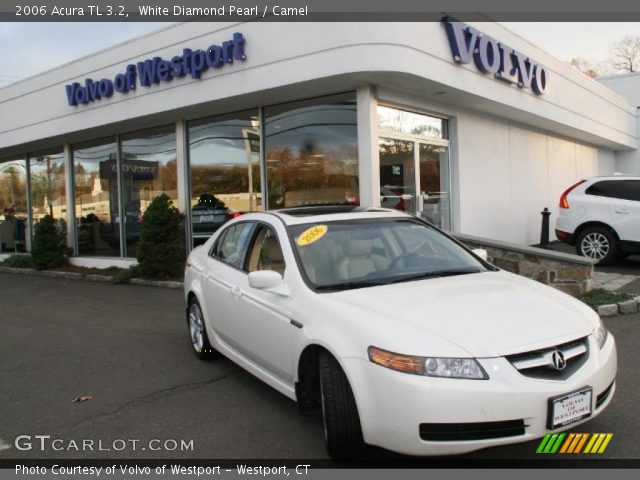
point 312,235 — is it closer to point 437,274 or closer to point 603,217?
point 437,274

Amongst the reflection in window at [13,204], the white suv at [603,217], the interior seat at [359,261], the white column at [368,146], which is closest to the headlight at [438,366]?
the interior seat at [359,261]

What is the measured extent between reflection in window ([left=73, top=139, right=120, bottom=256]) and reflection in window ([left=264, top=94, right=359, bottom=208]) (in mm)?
5325

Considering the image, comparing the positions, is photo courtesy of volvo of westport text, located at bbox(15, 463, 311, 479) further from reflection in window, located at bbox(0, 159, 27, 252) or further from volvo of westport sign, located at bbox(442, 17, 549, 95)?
reflection in window, located at bbox(0, 159, 27, 252)

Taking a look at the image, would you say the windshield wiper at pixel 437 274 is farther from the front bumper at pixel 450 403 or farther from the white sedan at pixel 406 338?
the front bumper at pixel 450 403

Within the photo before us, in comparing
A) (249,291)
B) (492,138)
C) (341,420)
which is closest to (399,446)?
(341,420)

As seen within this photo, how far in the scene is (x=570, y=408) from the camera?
3031 millimetres

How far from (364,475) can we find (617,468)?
1462 millimetres

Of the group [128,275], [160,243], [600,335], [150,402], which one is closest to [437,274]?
[600,335]

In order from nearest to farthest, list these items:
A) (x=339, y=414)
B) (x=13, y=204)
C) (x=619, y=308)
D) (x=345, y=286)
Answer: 1. (x=339, y=414)
2. (x=345, y=286)
3. (x=619, y=308)
4. (x=13, y=204)

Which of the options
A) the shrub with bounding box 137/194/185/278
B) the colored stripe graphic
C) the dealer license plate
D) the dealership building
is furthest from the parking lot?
the dealership building

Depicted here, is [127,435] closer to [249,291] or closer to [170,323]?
[249,291]

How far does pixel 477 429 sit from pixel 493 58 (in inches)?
370

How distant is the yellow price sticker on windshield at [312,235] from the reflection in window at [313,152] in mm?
5575

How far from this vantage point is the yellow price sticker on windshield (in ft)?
14.0
